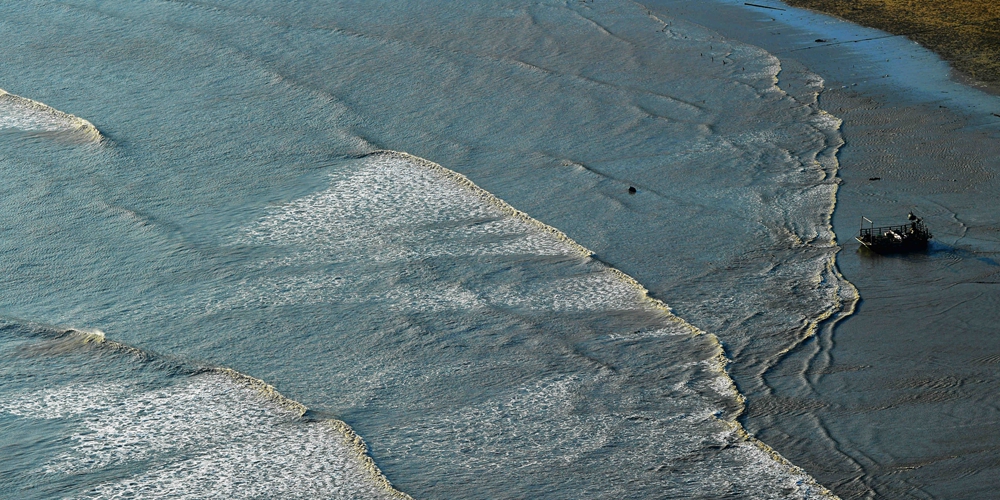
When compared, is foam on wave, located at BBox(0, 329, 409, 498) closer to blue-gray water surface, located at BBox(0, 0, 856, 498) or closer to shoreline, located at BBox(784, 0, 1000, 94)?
blue-gray water surface, located at BBox(0, 0, 856, 498)

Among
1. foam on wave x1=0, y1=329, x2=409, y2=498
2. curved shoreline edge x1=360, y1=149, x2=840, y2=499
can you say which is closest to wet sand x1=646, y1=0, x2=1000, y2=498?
curved shoreline edge x1=360, y1=149, x2=840, y2=499

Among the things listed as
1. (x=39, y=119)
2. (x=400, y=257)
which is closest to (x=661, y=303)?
(x=400, y=257)

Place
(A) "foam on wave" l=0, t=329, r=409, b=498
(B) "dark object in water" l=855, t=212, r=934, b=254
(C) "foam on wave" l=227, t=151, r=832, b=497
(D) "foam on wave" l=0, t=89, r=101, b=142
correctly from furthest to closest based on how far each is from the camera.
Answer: (D) "foam on wave" l=0, t=89, r=101, b=142 → (B) "dark object in water" l=855, t=212, r=934, b=254 → (C) "foam on wave" l=227, t=151, r=832, b=497 → (A) "foam on wave" l=0, t=329, r=409, b=498

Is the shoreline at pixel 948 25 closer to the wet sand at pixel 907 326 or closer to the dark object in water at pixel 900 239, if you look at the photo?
the wet sand at pixel 907 326

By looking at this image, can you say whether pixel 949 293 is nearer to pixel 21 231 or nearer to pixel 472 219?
pixel 472 219

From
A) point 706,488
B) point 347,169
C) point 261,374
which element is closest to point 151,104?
point 347,169

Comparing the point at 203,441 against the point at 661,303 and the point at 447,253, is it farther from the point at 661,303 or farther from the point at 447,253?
the point at 661,303
